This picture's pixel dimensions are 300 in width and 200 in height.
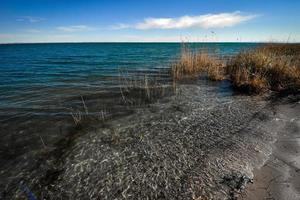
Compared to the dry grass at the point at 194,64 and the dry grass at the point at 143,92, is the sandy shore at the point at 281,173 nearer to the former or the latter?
the dry grass at the point at 143,92

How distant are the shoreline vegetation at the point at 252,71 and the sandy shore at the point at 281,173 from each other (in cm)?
402

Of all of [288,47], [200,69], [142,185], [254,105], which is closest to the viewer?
[142,185]

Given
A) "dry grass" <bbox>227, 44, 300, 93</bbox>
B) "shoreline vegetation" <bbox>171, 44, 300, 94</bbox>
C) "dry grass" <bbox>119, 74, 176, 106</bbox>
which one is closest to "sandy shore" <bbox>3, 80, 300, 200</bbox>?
"dry grass" <bbox>119, 74, 176, 106</bbox>

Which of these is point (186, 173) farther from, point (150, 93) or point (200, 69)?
point (200, 69)

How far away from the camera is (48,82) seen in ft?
40.4

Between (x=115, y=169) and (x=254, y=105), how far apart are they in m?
5.49

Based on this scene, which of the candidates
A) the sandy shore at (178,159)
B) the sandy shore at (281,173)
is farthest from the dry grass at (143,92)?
the sandy shore at (281,173)

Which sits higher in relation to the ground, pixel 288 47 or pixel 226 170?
pixel 288 47

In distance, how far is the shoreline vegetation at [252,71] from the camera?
345 inches

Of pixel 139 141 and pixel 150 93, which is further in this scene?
pixel 150 93

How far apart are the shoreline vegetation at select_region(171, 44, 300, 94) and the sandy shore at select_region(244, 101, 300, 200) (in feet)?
13.2

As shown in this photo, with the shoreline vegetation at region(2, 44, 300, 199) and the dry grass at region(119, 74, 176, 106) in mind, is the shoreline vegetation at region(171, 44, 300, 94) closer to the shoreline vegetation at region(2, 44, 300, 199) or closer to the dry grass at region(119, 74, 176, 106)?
the shoreline vegetation at region(2, 44, 300, 199)

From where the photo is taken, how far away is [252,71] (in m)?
10.3

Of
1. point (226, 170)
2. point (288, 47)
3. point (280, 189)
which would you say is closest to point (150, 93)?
point (226, 170)
